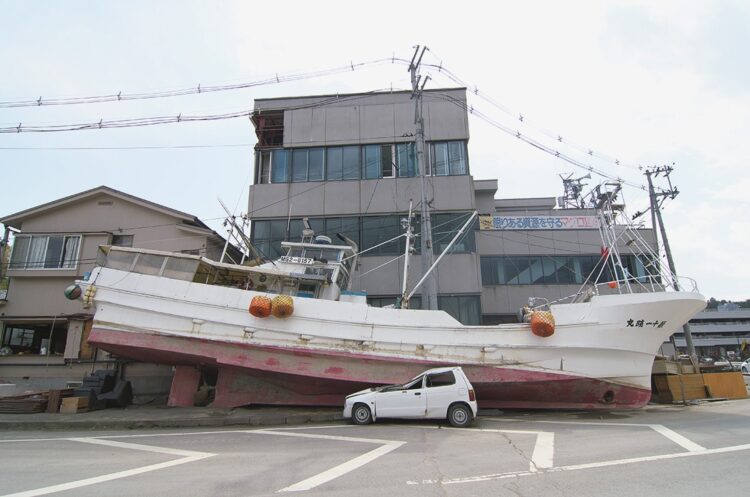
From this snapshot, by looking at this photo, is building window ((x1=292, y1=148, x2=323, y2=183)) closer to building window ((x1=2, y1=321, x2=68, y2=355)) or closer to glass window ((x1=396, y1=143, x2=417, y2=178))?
glass window ((x1=396, y1=143, x2=417, y2=178))

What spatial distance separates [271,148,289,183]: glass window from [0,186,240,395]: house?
4045mm

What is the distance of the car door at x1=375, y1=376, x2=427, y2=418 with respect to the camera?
34.2 ft

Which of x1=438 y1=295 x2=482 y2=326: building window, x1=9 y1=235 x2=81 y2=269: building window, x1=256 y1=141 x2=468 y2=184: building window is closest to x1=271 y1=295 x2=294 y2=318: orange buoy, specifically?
x1=438 y1=295 x2=482 y2=326: building window

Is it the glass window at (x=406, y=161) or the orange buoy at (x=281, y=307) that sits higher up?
the glass window at (x=406, y=161)

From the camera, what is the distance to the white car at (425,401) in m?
10.2

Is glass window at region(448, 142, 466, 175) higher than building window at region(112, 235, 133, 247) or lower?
higher

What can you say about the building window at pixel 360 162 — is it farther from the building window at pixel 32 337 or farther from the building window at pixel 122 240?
the building window at pixel 32 337

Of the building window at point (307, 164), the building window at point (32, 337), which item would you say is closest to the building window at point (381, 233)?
the building window at point (307, 164)

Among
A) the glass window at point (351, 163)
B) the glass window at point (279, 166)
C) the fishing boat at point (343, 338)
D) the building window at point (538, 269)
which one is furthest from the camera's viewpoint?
the building window at point (538, 269)

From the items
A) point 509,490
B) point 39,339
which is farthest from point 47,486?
point 39,339

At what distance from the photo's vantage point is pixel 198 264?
13.6m

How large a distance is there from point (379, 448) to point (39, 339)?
2177cm

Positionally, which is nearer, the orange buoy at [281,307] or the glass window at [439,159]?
the orange buoy at [281,307]

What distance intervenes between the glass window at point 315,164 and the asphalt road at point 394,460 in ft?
41.5
